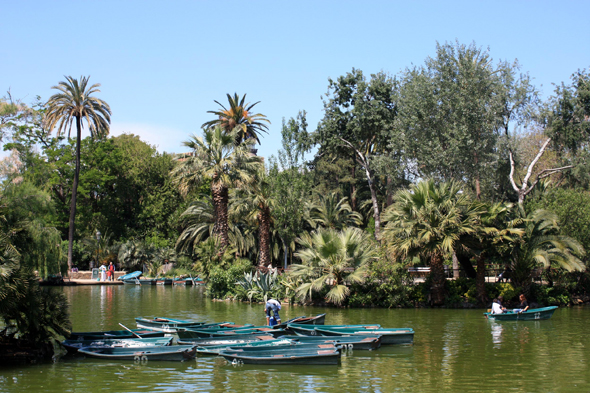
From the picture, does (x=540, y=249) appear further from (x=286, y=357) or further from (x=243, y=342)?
(x=286, y=357)

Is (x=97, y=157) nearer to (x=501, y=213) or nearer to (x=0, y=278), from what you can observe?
(x=501, y=213)

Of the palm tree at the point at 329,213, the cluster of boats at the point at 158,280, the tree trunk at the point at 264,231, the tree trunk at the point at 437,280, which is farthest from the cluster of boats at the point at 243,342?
the palm tree at the point at 329,213

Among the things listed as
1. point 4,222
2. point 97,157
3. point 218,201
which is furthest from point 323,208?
point 4,222

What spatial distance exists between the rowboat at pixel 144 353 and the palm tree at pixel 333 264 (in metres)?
12.5

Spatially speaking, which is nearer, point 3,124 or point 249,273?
point 249,273

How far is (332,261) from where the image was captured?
26953 millimetres

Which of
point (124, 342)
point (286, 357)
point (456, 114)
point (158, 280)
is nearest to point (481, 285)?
point (456, 114)

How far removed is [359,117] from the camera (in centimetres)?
4916

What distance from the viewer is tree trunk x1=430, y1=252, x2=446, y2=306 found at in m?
26.8

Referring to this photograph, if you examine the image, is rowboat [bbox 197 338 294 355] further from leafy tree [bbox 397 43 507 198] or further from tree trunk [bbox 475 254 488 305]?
leafy tree [bbox 397 43 507 198]

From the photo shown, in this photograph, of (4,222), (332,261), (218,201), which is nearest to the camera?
(4,222)

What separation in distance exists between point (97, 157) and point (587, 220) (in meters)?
50.3

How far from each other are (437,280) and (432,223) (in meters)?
3.43

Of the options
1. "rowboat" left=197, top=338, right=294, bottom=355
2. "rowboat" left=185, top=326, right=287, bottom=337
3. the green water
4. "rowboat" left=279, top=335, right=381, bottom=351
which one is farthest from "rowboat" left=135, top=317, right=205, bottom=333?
"rowboat" left=279, top=335, right=381, bottom=351
